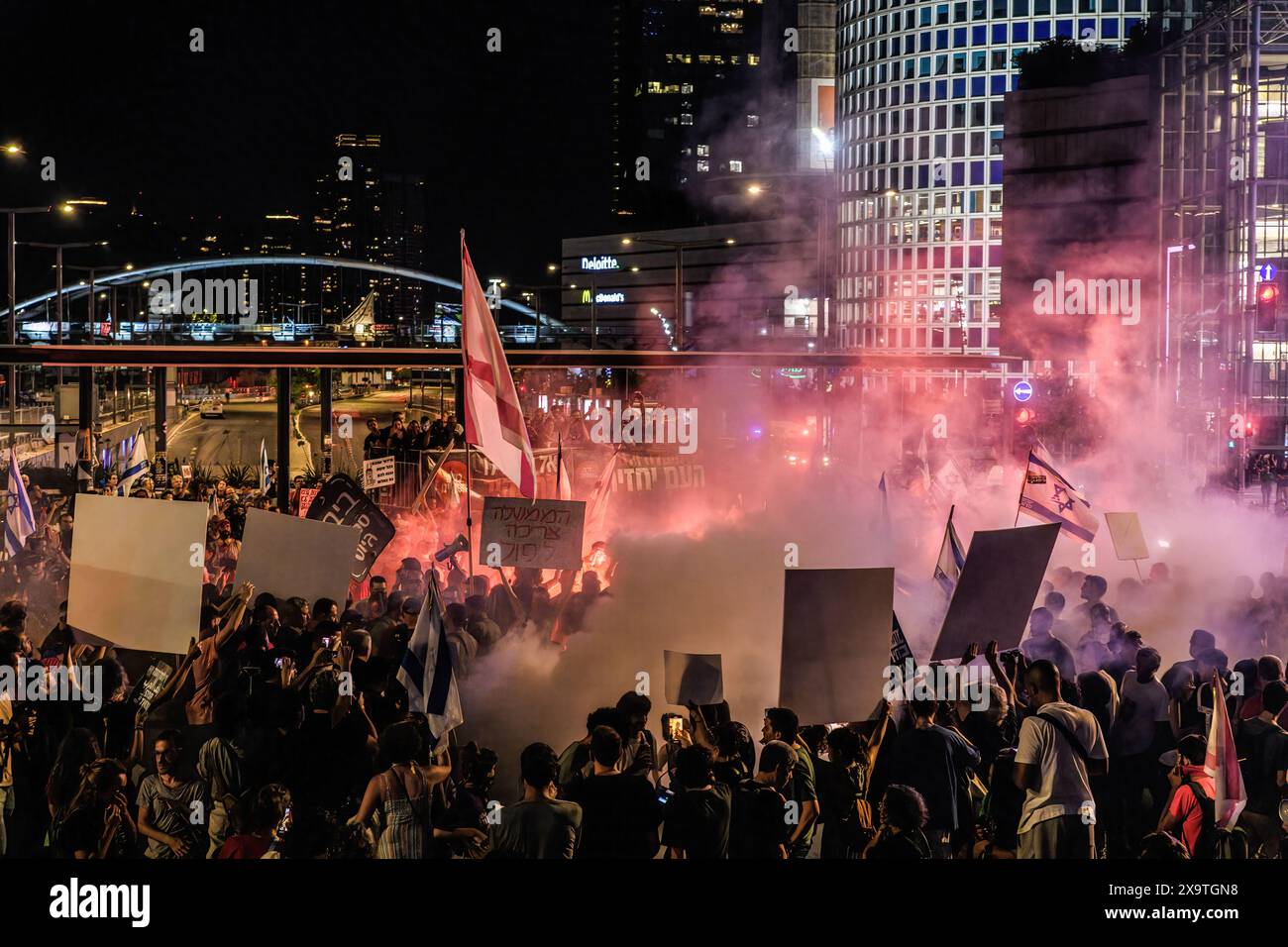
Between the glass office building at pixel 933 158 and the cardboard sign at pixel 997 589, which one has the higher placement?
the glass office building at pixel 933 158

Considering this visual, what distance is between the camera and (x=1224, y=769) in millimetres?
4973

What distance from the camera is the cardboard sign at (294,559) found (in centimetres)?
702

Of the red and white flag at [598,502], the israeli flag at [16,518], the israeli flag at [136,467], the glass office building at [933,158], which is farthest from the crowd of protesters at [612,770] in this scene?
the glass office building at [933,158]

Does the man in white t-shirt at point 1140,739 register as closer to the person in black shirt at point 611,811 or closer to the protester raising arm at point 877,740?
the protester raising arm at point 877,740

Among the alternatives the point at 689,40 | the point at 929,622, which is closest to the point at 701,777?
the point at 929,622

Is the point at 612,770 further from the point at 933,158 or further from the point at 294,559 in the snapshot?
the point at 933,158

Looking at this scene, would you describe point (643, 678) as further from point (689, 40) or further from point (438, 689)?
point (689, 40)

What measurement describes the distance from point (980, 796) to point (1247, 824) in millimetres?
1090

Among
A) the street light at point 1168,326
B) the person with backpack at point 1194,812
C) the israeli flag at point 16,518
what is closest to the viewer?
the person with backpack at point 1194,812

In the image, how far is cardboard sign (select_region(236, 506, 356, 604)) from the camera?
7.02m

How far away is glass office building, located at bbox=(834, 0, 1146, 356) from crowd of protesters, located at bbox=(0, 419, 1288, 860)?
61663mm

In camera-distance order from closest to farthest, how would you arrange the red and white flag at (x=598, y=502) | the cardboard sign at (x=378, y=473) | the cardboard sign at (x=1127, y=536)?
the cardboard sign at (x=1127, y=536)
the red and white flag at (x=598, y=502)
the cardboard sign at (x=378, y=473)

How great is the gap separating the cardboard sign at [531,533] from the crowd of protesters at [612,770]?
158 centimetres

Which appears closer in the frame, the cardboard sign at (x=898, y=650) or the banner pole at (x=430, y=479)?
the cardboard sign at (x=898, y=650)
